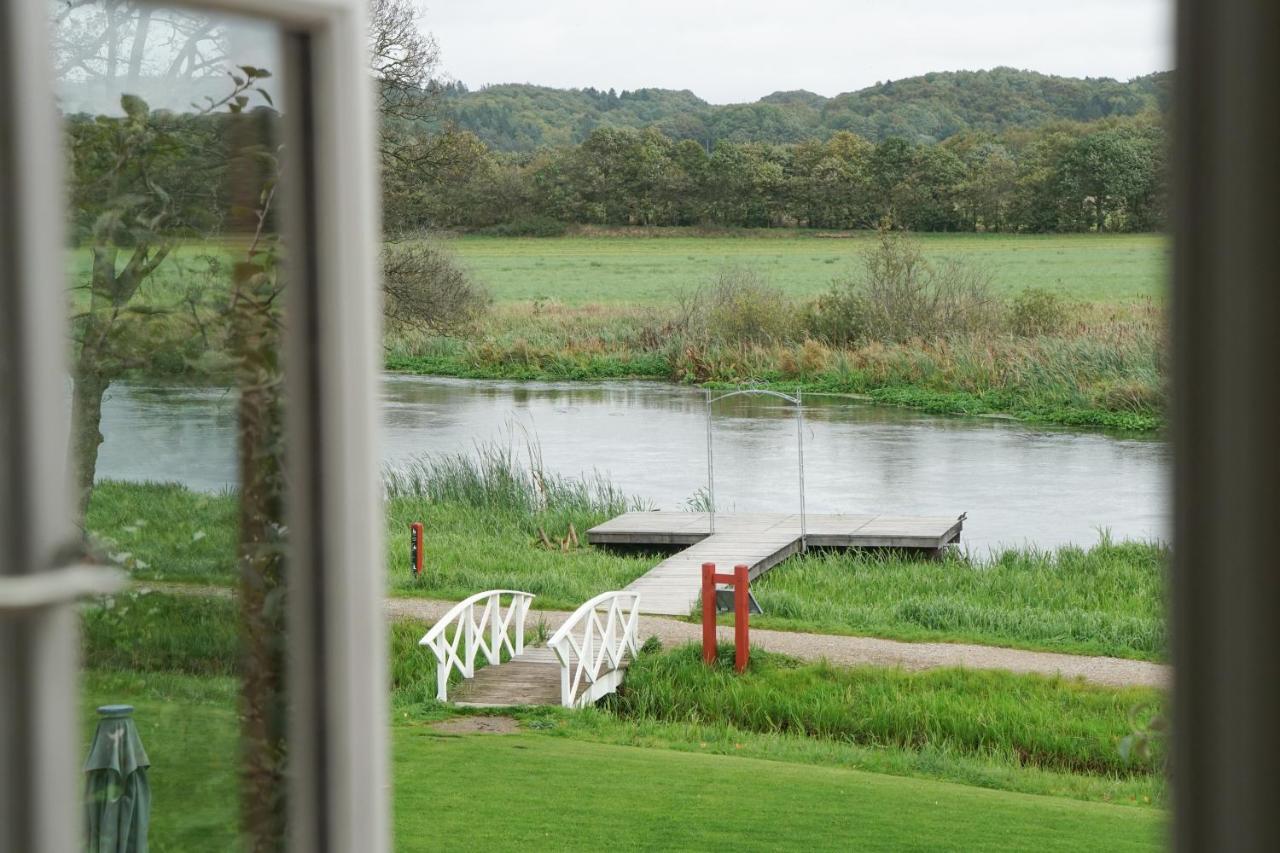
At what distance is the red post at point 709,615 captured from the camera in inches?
273

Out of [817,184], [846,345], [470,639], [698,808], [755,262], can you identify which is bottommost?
[698,808]

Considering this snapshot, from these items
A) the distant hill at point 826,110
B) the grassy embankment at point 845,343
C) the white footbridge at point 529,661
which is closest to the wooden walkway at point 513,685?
the white footbridge at point 529,661

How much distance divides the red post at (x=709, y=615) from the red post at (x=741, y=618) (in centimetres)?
11

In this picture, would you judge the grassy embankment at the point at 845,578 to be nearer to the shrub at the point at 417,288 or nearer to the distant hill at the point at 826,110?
the shrub at the point at 417,288

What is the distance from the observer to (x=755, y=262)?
3200cm

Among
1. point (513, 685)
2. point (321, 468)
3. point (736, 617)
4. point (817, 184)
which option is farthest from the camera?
point (817, 184)

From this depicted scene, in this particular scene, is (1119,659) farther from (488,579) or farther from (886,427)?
(886,427)

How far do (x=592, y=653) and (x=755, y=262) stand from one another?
25.7m

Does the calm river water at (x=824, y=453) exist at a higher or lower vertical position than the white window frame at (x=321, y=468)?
lower

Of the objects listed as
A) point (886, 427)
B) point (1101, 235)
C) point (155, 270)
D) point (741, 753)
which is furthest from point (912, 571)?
point (1101, 235)

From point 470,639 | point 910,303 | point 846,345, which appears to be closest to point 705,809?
point 470,639

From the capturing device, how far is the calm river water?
1284 centimetres

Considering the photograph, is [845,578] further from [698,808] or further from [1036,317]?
[1036,317]

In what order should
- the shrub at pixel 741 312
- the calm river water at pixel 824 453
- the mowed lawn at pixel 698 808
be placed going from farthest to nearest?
the shrub at pixel 741 312
the calm river water at pixel 824 453
the mowed lawn at pixel 698 808
